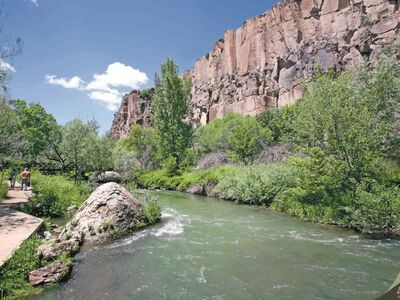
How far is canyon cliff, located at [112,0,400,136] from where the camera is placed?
1886 inches

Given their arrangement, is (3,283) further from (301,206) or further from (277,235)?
(301,206)

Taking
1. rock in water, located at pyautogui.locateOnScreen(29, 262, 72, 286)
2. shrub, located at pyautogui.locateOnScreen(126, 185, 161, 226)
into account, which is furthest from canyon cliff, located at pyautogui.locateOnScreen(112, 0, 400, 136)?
rock in water, located at pyautogui.locateOnScreen(29, 262, 72, 286)


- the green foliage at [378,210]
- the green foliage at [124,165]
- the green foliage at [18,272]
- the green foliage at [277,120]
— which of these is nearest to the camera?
the green foliage at [18,272]

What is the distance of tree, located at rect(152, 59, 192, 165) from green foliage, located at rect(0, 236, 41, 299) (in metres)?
30.3

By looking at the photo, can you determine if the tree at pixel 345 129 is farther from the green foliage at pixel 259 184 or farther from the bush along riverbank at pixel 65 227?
the bush along riverbank at pixel 65 227

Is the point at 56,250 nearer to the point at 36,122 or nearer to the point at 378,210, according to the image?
the point at 378,210

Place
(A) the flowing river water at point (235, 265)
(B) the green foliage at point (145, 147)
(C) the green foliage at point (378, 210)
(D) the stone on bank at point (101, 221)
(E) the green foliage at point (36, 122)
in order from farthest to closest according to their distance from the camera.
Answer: (E) the green foliage at point (36, 122) → (B) the green foliage at point (145, 147) → (C) the green foliage at point (378, 210) → (D) the stone on bank at point (101, 221) → (A) the flowing river water at point (235, 265)

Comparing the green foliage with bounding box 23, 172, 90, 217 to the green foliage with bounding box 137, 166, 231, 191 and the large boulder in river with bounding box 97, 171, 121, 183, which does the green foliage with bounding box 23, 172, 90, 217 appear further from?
the large boulder in river with bounding box 97, 171, 121, 183

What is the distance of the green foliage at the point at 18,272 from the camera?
6660 mm

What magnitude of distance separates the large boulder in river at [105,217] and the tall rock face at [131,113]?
309 feet

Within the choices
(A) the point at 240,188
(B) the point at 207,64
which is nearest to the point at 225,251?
(A) the point at 240,188

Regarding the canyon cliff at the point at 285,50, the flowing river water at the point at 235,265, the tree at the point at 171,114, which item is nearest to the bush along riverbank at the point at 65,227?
the flowing river water at the point at 235,265

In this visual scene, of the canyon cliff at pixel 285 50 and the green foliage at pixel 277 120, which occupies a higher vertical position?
the canyon cliff at pixel 285 50

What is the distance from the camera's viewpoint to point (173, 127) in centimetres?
3844
